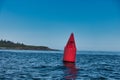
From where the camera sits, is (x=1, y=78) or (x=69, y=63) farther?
(x=69, y=63)

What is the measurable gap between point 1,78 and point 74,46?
1911 cm

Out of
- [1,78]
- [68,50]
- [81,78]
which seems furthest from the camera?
[68,50]

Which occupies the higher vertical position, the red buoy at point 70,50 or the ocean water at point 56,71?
the red buoy at point 70,50

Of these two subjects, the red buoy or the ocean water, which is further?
the red buoy

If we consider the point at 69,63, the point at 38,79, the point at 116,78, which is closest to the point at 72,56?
the point at 69,63

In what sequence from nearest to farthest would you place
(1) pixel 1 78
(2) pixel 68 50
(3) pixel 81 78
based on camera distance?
(1) pixel 1 78 → (3) pixel 81 78 → (2) pixel 68 50

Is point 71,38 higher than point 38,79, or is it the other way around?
point 71,38

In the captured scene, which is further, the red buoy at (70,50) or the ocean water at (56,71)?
the red buoy at (70,50)

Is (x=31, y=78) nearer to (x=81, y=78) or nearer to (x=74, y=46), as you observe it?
(x=81, y=78)

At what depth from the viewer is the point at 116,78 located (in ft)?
80.6

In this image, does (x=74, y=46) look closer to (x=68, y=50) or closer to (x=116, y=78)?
(x=68, y=50)

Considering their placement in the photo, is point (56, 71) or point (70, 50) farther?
point (70, 50)

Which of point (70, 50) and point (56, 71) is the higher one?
point (70, 50)

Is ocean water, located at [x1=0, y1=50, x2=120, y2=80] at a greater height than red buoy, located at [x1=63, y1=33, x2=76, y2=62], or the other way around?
red buoy, located at [x1=63, y1=33, x2=76, y2=62]
